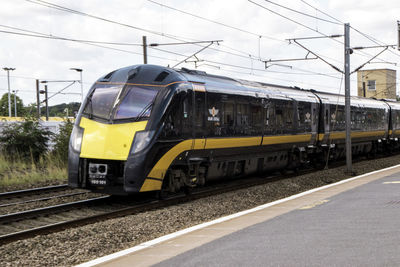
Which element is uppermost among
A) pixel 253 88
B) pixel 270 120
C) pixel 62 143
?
pixel 253 88

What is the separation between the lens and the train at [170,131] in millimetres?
11461

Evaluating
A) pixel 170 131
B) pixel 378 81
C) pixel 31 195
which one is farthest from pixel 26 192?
pixel 378 81

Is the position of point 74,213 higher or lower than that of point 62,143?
lower

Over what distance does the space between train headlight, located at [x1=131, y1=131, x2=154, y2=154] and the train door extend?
177cm

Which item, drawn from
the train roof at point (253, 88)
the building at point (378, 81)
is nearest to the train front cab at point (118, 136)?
the train roof at point (253, 88)

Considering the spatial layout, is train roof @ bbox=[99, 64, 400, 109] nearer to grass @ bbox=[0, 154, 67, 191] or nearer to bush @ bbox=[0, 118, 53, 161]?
grass @ bbox=[0, 154, 67, 191]

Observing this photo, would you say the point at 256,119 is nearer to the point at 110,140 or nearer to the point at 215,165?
the point at 215,165

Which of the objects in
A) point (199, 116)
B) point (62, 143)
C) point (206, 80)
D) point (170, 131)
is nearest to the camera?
point (170, 131)

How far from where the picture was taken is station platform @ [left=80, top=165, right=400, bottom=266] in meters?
5.75

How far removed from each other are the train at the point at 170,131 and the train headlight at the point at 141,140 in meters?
0.02

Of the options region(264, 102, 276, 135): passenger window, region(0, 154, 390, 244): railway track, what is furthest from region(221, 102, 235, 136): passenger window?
region(264, 102, 276, 135): passenger window

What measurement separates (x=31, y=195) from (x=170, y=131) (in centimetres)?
487

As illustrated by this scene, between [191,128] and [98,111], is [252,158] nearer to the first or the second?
[191,128]

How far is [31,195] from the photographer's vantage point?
14.1 meters
